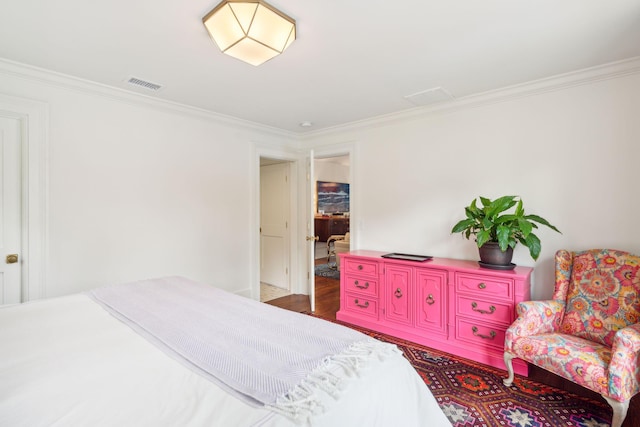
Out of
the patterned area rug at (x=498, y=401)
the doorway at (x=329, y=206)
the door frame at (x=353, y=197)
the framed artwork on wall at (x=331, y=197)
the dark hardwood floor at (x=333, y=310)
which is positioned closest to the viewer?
the patterned area rug at (x=498, y=401)

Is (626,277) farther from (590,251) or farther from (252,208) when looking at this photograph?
(252,208)

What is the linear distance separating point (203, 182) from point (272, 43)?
6.88 ft

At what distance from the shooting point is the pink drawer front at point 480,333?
8.36 feet

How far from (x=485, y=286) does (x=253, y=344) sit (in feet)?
6.99

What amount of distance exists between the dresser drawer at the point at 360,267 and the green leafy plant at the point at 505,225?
3.25ft

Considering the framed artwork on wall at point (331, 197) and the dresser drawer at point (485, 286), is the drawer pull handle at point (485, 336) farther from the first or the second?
the framed artwork on wall at point (331, 197)

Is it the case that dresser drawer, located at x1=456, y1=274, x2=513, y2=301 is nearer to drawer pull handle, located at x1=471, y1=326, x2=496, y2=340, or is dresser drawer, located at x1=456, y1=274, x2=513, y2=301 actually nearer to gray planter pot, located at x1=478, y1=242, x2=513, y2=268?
gray planter pot, located at x1=478, y1=242, x2=513, y2=268

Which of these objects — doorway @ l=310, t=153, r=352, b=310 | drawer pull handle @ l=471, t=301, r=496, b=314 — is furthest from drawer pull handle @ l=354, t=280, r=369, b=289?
doorway @ l=310, t=153, r=352, b=310

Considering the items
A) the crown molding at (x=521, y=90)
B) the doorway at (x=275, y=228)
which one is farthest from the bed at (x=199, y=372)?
the doorway at (x=275, y=228)

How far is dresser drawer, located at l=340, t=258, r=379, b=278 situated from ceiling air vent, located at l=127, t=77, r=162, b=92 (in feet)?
8.22

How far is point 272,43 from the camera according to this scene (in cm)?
183

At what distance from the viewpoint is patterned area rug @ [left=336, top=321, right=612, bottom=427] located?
1.88 meters

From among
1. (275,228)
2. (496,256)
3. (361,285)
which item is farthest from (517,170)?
(275,228)

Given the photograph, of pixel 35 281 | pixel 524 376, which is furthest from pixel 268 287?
pixel 524 376
